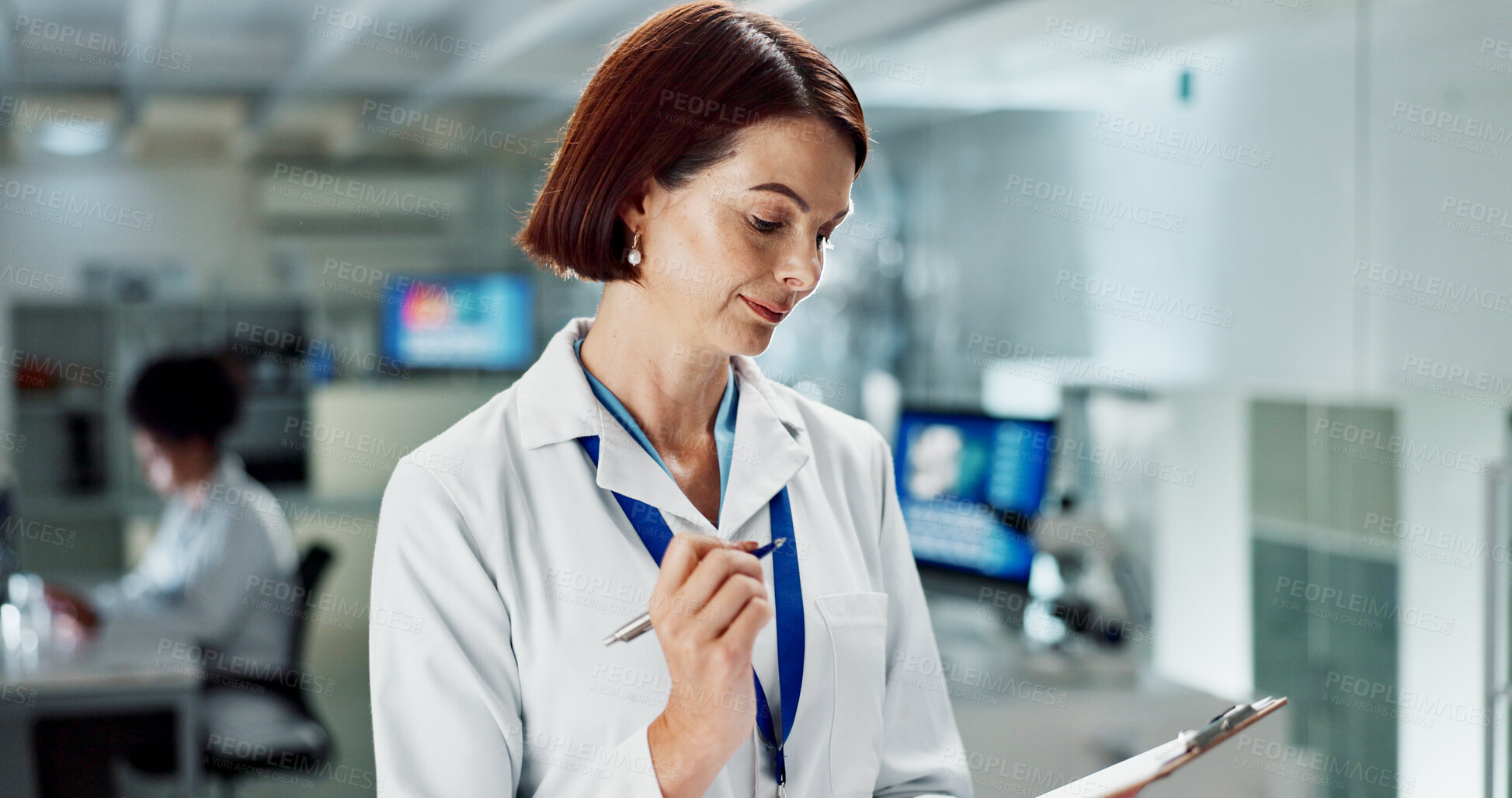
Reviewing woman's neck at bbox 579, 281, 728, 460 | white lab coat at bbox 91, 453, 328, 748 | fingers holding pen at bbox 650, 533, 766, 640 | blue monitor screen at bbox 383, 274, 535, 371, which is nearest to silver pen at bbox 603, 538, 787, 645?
fingers holding pen at bbox 650, 533, 766, 640

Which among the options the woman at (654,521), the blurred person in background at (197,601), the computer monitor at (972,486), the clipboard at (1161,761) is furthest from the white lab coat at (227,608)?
the clipboard at (1161,761)

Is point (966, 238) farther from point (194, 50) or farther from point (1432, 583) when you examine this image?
point (194, 50)

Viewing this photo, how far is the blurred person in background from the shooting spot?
12.0 ft

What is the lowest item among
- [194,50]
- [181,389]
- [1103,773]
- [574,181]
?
[1103,773]

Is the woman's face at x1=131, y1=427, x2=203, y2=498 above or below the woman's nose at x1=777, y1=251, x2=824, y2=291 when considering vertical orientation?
below

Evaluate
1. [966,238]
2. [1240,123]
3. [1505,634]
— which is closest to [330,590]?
[966,238]

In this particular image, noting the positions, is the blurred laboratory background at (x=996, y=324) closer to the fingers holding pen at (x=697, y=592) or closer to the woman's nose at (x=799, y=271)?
the fingers holding pen at (x=697, y=592)

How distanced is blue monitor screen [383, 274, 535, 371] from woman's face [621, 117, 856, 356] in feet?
20.1

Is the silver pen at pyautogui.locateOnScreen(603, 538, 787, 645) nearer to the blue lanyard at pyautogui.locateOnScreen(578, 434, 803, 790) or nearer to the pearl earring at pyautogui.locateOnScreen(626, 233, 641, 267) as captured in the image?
the blue lanyard at pyautogui.locateOnScreen(578, 434, 803, 790)

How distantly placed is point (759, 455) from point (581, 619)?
0.27 m

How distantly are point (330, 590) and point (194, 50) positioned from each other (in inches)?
121

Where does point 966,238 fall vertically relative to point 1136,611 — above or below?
above

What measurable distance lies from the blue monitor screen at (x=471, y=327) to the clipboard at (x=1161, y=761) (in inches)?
248

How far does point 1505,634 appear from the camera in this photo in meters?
2.78
